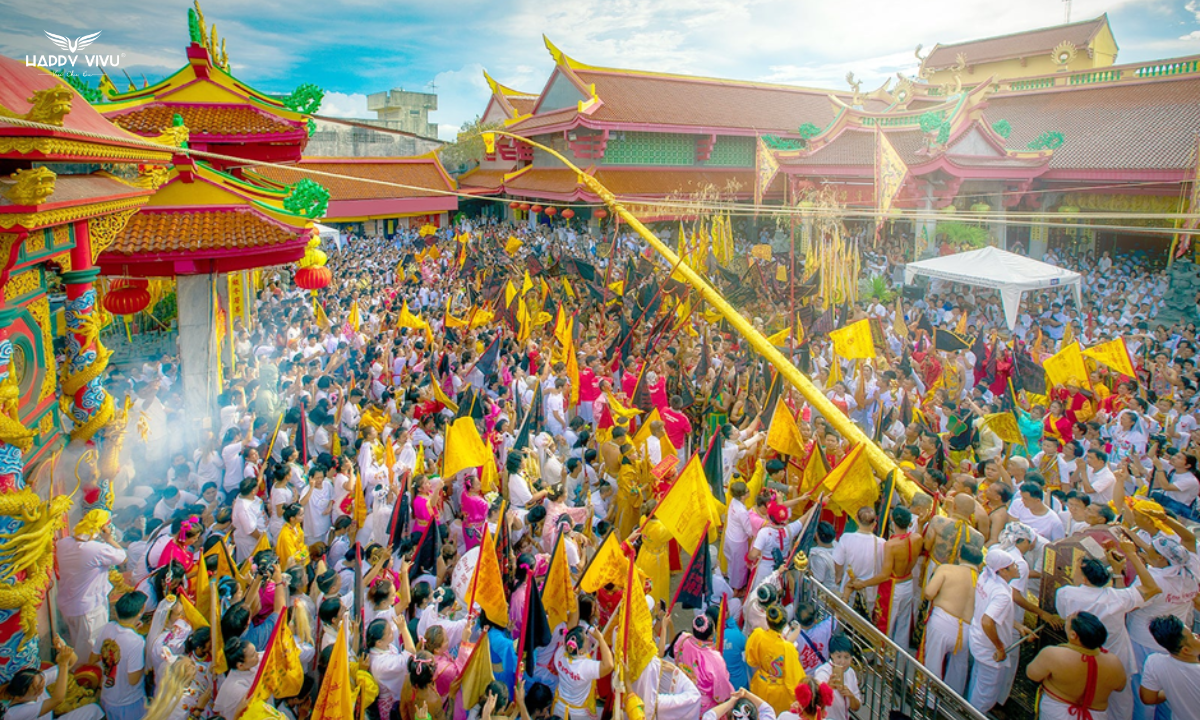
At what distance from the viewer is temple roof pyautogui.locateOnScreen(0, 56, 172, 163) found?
3.99 meters

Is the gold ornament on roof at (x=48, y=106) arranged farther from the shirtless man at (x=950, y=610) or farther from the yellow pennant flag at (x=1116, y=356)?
the yellow pennant flag at (x=1116, y=356)

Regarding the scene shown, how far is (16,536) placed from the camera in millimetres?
4344

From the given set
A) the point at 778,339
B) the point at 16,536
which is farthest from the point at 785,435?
the point at 16,536

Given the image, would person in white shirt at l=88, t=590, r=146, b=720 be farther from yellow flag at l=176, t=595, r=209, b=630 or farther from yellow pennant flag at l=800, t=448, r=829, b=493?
yellow pennant flag at l=800, t=448, r=829, b=493

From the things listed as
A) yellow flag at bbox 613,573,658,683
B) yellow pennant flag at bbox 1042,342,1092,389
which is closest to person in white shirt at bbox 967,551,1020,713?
yellow flag at bbox 613,573,658,683

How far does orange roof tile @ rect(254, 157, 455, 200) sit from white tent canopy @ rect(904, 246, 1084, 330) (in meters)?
24.3

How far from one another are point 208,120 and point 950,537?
11.9 meters

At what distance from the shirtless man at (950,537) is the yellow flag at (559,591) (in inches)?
108

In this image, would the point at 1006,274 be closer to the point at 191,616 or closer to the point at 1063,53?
the point at 191,616

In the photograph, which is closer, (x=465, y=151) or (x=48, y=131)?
(x=48, y=131)

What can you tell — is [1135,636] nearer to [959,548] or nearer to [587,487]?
[959,548]

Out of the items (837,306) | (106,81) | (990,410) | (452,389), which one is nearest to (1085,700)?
(990,410)

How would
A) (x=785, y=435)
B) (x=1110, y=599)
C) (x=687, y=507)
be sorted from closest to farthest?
(x=1110, y=599) → (x=687, y=507) → (x=785, y=435)

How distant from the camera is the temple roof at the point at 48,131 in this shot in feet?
13.1
